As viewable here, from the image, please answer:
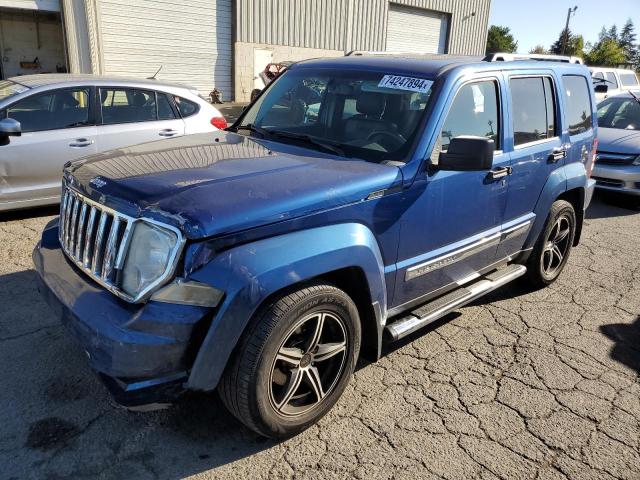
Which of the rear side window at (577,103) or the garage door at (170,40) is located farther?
the garage door at (170,40)

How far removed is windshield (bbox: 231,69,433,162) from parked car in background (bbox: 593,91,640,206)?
20.7 feet

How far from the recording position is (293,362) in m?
2.68

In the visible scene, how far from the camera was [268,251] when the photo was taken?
238 cm

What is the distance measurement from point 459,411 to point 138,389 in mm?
1852

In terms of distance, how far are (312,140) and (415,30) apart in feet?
75.0

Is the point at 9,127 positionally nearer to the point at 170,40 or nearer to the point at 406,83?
the point at 406,83

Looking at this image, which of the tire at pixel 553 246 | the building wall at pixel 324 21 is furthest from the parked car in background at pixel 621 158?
the building wall at pixel 324 21

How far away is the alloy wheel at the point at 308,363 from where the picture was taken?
266 centimetres

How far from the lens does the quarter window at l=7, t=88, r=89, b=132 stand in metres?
5.56

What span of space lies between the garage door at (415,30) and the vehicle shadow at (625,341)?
20451 mm

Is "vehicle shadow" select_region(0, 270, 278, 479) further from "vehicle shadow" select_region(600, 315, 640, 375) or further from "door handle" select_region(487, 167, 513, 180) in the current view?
"vehicle shadow" select_region(600, 315, 640, 375)

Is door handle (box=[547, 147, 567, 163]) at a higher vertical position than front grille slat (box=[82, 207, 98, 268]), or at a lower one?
higher

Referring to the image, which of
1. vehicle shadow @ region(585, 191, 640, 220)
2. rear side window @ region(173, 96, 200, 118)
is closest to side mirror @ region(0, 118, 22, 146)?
rear side window @ region(173, 96, 200, 118)

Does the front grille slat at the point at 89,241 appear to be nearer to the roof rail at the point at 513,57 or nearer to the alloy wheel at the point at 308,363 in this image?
the alloy wheel at the point at 308,363
